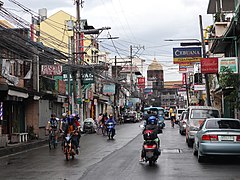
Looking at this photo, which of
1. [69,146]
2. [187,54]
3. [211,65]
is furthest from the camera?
[187,54]

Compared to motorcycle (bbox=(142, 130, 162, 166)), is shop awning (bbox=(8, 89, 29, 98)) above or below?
above

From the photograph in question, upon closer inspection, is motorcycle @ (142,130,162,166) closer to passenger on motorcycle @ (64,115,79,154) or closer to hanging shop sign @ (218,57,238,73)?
passenger on motorcycle @ (64,115,79,154)

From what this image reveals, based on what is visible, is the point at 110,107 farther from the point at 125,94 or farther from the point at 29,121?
the point at 29,121

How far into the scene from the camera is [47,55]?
31.1 meters

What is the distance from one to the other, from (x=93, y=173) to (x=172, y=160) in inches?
150

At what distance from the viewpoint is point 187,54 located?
3161cm

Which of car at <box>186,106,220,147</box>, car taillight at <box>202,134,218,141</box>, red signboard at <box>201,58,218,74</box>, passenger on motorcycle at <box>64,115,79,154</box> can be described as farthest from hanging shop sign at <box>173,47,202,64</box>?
car taillight at <box>202,134,218,141</box>

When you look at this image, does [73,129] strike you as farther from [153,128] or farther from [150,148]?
[150,148]

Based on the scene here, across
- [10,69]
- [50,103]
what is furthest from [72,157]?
[50,103]

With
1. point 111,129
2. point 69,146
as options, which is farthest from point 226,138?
point 111,129

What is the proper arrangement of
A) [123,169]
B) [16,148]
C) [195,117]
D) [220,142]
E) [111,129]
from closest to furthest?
[123,169], [220,142], [16,148], [195,117], [111,129]

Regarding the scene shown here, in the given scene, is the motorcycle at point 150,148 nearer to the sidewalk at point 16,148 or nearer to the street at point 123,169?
the street at point 123,169

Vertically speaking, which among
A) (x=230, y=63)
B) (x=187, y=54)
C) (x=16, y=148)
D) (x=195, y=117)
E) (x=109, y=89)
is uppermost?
(x=187, y=54)

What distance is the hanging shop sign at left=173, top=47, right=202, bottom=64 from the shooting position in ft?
Result: 103
